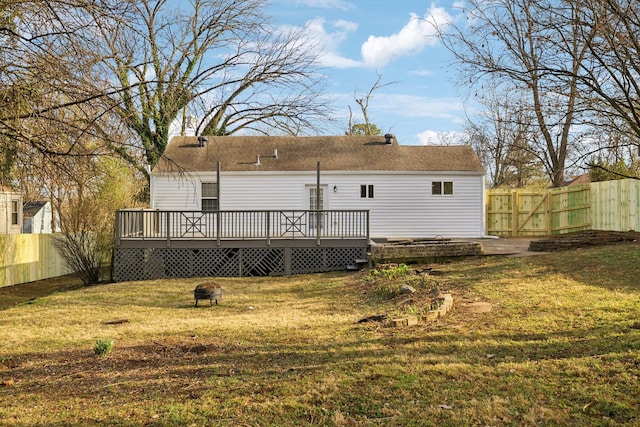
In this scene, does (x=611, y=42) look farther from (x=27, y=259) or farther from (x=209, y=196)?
(x=27, y=259)

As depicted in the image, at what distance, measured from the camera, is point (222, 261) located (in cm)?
1655

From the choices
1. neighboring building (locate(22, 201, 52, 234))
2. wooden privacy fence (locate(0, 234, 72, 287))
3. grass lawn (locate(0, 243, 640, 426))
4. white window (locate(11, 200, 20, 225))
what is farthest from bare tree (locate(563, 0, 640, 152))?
neighboring building (locate(22, 201, 52, 234))

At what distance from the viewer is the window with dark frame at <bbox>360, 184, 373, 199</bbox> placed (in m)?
20.5

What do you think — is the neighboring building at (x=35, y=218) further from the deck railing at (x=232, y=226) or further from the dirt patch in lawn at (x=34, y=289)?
the deck railing at (x=232, y=226)

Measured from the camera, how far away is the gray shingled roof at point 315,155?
67.4 ft

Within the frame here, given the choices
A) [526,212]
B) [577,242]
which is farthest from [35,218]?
[577,242]

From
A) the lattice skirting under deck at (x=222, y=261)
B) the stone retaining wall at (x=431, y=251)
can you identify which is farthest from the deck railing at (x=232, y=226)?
the stone retaining wall at (x=431, y=251)

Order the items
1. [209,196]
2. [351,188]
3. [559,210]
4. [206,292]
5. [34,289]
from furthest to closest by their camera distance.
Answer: [559,210] < [351,188] < [209,196] < [34,289] < [206,292]

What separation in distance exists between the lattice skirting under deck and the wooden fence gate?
393 inches

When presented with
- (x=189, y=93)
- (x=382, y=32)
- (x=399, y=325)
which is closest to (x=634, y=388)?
(x=399, y=325)

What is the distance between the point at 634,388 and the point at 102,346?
18.2ft

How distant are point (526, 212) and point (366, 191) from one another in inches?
318

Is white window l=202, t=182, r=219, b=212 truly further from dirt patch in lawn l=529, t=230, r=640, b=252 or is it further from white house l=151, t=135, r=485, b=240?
dirt patch in lawn l=529, t=230, r=640, b=252

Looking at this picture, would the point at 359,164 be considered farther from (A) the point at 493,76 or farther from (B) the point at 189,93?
(B) the point at 189,93
